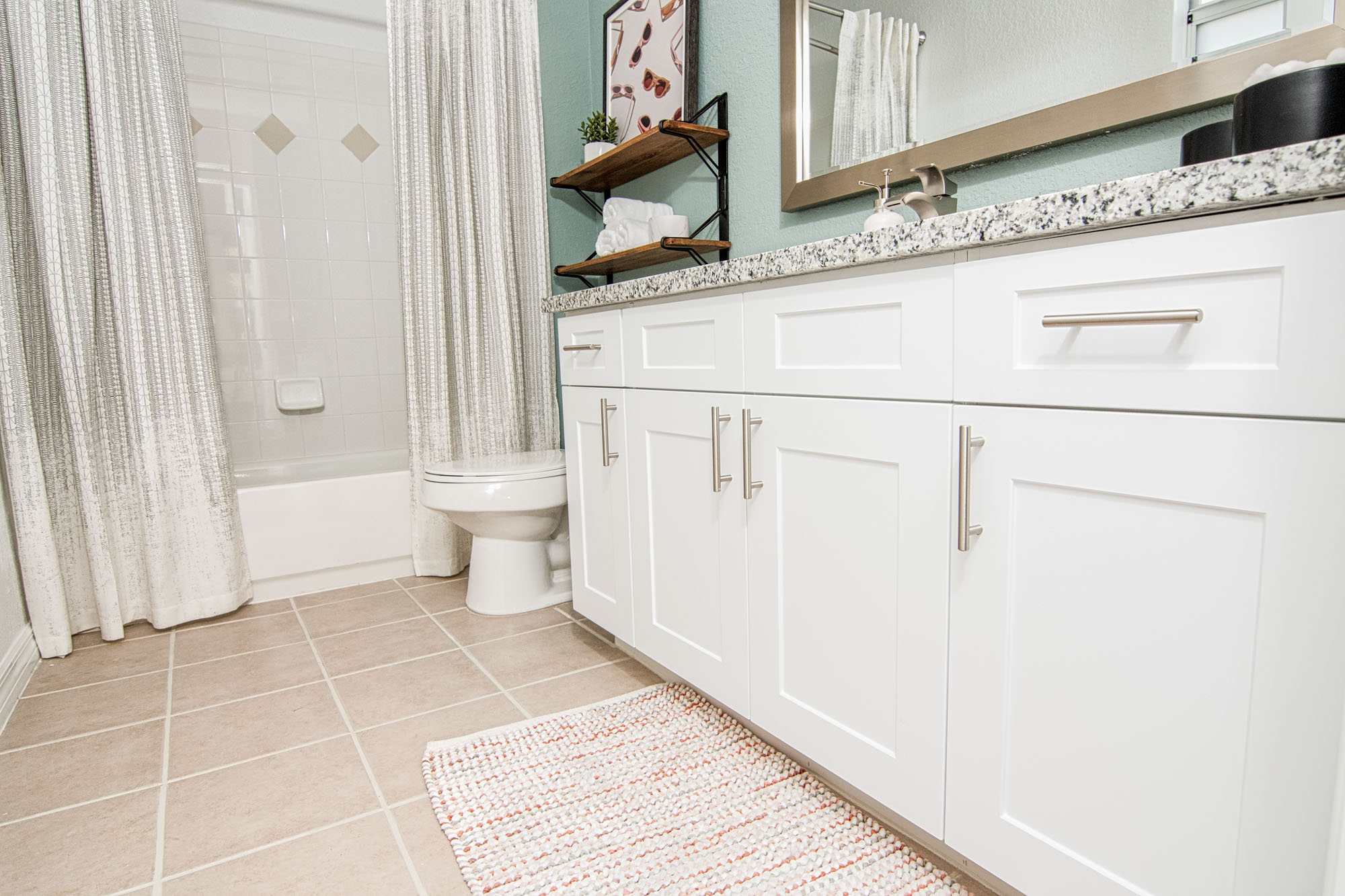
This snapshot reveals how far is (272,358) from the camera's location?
2.75m

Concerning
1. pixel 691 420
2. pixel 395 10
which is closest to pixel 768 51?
pixel 691 420

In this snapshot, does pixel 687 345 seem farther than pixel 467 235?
No

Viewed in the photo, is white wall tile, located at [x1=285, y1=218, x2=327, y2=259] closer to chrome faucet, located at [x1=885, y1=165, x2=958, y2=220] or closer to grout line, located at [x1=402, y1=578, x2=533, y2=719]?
grout line, located at [x1=402, y1=578, x2=533, y2=719]

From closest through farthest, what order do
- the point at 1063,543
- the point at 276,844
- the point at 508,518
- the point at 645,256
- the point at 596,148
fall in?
the point at 1063,543, the point at 276,844, the point at 508,518, the point at 645,256, the point at 596,148

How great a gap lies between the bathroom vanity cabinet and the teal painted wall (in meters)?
0.50

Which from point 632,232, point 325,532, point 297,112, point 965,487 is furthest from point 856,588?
point 297,112

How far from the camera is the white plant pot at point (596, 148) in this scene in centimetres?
223

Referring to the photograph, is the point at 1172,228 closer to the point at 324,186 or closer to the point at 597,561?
the point at 597,561

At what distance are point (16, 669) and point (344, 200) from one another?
1.86 meters

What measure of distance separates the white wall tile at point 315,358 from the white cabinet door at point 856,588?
2.24 m

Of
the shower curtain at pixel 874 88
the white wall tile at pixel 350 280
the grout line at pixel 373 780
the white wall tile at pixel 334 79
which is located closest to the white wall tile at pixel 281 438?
the white wall tile at pixel 350 280

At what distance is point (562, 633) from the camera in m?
1.93

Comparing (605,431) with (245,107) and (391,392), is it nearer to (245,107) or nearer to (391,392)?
(391,392)

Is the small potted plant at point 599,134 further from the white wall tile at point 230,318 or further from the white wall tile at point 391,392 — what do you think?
the white wall tile at point 230,318
